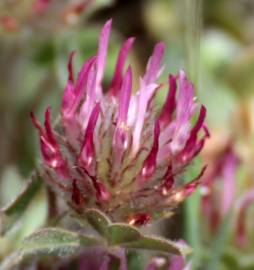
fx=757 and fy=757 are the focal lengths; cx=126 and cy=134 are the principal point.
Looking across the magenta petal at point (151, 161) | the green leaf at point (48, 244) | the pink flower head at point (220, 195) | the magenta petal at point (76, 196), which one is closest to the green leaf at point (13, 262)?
the green leaf at point (48, 244)

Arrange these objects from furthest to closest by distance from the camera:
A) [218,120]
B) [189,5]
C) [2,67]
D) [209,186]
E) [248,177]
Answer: [218,120] < [2,67] < [248,177] < [209,186] < [189,5]

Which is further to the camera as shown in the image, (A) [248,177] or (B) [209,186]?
(A) [248,177]

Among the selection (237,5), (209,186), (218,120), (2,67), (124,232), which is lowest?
(124,232)

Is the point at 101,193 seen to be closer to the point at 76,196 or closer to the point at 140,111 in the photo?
the point at 76,196

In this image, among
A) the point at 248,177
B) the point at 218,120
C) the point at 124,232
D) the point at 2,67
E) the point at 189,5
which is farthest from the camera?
the point at 218,120

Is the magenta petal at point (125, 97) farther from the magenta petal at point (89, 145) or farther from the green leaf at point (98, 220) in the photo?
the green leaf at point (98, 220)

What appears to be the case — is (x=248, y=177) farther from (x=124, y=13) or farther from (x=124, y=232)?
(x=124, y=13)

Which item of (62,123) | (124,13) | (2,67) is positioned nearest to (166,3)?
(124,13)

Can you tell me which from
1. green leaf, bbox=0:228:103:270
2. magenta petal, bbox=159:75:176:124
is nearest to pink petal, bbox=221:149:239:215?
magenta petal, bbox=159:75:176:124
